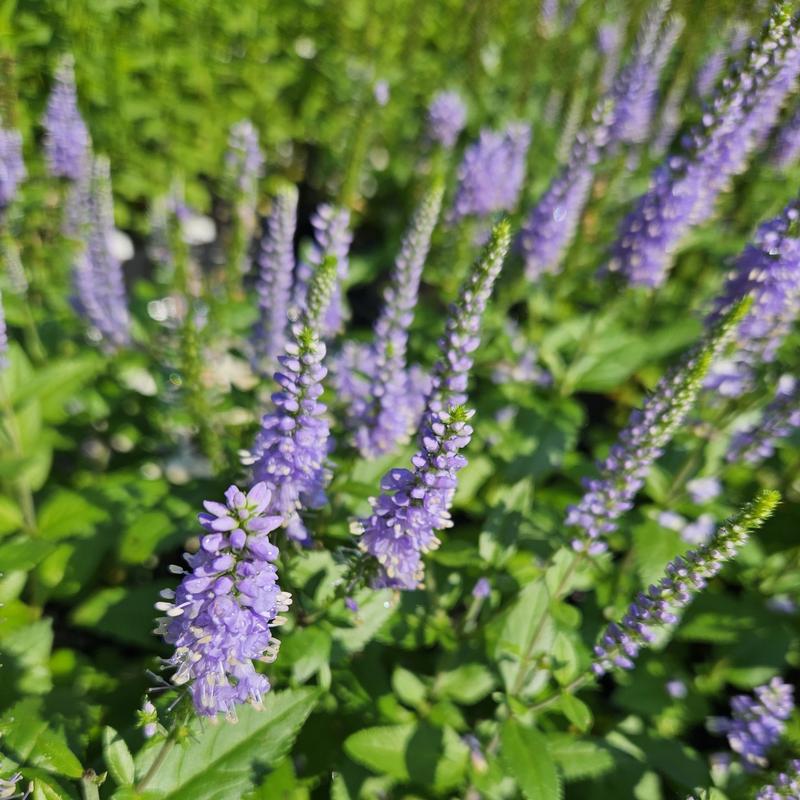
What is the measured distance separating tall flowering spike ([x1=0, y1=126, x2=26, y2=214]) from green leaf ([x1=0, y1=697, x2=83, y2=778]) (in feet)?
8.64

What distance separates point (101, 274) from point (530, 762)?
3.55 metres

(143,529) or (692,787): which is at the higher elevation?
(143,529)

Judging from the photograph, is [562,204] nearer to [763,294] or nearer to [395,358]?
[763,294]

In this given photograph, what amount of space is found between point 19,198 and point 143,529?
2.11 m

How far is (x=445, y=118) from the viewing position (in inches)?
226

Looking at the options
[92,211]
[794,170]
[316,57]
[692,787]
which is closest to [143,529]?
[92,211]

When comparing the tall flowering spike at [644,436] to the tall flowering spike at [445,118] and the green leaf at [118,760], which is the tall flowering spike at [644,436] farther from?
the tall flowering spike at [445,118]

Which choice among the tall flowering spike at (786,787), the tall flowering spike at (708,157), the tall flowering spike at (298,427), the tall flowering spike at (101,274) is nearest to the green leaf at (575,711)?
the tall flowering spike at (786,787)

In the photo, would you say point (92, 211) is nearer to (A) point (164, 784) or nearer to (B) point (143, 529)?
(B) point (143, 529)

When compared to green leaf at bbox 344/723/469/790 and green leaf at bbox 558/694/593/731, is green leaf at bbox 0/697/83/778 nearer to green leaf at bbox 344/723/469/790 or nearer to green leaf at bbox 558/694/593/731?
green leaf at bbox 344/723/469/790

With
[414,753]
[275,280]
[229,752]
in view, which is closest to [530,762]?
[414,753]

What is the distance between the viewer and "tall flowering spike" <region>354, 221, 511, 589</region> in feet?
6.94

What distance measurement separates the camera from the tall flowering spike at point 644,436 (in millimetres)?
2811

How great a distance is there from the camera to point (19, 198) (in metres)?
4.01
